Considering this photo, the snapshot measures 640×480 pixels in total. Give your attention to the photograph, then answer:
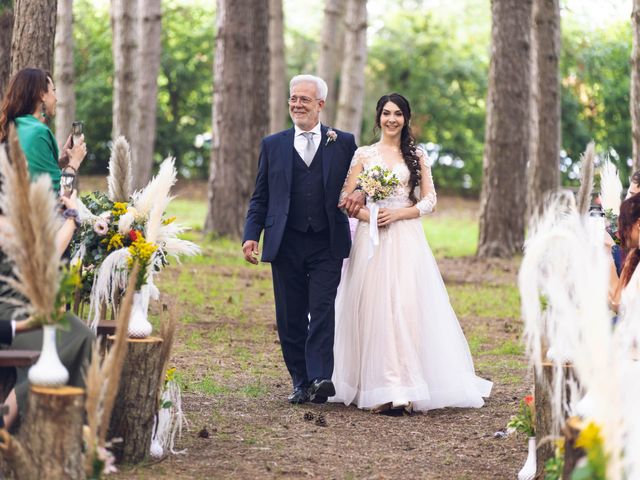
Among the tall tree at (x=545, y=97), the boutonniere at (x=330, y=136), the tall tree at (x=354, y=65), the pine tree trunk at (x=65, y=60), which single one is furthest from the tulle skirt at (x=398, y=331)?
the tall tree at (x=354, y=65)

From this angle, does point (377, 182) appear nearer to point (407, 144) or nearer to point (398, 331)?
point (407, 144)

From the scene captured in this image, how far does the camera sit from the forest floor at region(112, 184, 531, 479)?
21.7 ft

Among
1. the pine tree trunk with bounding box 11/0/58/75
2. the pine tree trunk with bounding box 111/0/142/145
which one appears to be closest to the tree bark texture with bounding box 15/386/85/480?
the pine tree trunk with bounding box 11/0/58/75

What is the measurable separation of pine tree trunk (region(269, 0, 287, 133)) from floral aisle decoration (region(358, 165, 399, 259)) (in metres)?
17.9

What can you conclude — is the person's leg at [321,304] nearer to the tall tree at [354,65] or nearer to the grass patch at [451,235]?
the grass patch at [451,235]

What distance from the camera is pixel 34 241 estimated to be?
198 inches

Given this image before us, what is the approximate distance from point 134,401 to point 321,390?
2170 mm

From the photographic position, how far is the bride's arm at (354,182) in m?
8.58

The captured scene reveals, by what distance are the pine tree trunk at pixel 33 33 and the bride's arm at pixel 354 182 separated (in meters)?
2.75

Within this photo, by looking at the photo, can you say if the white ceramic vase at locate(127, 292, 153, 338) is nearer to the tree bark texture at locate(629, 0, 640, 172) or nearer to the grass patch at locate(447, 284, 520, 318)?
the grass patch at locate(447, 284, 520, 318)

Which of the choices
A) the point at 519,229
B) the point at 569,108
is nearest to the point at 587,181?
the point at 519,229

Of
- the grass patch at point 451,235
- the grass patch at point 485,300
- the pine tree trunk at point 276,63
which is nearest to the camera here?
the grass patch at point 485,300

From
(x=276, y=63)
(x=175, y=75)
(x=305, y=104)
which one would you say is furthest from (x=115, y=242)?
(x=175, y=75)

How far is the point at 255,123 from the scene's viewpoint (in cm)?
2030
